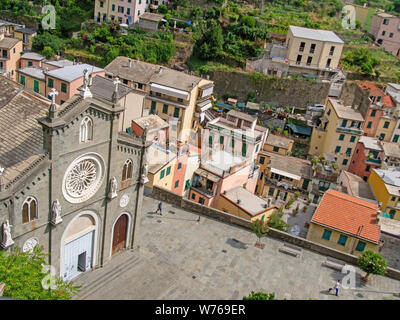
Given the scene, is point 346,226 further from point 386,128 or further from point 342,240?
point 386,128

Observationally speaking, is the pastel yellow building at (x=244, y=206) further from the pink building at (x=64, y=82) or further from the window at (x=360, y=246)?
Answer: the pink building at (x=64, y=82)

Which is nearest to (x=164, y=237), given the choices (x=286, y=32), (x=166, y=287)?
(x=166, y=287)

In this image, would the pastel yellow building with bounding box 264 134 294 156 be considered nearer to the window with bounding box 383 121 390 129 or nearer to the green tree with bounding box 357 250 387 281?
the window with bounding box 383 121 390 129

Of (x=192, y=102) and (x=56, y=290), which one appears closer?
(x=56, y=290)

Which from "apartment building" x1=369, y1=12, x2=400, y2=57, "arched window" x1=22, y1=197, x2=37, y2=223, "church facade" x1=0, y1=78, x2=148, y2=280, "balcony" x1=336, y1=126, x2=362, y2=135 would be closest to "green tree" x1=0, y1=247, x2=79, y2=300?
"church facade" x1=0, y1=78, x2=148, y2=280

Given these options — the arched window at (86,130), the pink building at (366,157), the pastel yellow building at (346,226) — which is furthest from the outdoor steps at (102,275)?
the pink building at (366,157)

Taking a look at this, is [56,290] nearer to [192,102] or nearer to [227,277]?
[227,277]
